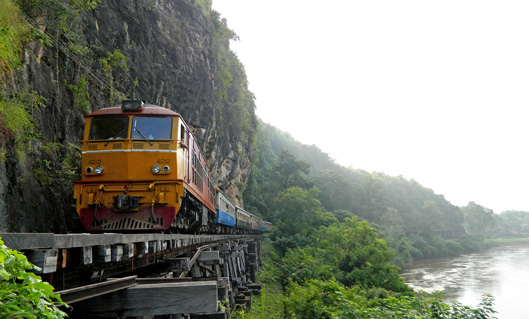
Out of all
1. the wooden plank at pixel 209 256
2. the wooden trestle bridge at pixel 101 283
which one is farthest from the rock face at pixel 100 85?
the wooden trestle bridge at pixel 101 283

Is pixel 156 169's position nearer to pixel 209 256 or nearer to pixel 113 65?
pixel 209 256

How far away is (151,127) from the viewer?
859 cm

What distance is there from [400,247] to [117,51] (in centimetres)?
4172

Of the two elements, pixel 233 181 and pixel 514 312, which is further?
pixel 233 181

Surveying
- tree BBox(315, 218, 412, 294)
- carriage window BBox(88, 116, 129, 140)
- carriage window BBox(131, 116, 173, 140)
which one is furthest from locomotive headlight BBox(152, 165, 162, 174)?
tree BBox(315, 218, 412, 294)

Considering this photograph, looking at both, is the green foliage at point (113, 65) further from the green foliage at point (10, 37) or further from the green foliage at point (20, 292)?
the green foliage at point (20, 292)

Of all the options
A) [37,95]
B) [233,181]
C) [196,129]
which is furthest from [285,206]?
[37,95]

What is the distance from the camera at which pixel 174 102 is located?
65.0 ft

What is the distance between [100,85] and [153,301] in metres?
12.2

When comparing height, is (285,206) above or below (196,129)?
below

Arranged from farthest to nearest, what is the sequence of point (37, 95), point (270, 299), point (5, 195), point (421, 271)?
point (421, 271)
point (270, 299)
point (37, 95)
point (5, 195)

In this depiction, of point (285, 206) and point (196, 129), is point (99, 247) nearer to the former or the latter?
point (196, 129)

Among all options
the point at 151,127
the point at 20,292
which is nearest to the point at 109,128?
the point at 151,127

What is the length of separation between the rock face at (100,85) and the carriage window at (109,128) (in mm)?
1832
